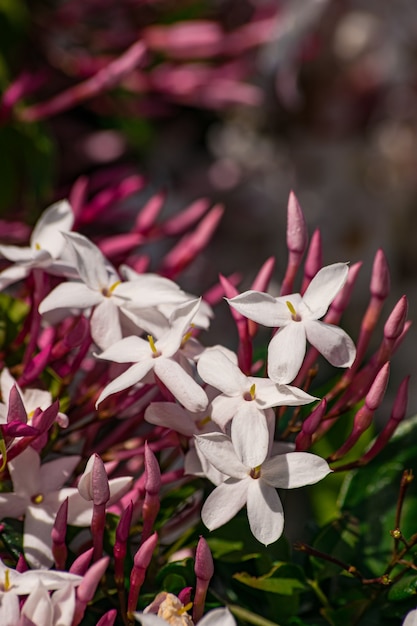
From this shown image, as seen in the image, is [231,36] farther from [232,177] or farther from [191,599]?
[191,599]

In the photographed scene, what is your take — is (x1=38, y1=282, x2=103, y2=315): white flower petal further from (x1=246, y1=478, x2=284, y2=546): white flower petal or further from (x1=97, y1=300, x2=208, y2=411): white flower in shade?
(x1=246, y1=478, x2=284, y2=546): white flower petal

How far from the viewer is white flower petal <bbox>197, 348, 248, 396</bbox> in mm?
438

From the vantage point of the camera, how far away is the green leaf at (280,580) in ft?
1.52

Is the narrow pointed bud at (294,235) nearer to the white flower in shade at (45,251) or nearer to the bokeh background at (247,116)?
→ the white flower in shade at (45,251)

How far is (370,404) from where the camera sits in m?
0.46

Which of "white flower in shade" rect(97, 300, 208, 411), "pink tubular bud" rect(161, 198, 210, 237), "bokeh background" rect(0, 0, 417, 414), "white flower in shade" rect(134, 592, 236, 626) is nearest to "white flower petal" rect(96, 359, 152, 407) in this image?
"white flower in shade" rect(97, 300, 208, 411)

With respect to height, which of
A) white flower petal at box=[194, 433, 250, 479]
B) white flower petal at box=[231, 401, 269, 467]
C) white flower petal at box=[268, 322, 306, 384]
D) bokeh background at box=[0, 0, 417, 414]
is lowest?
bokeh background at box=[0, 0, 417, 414]

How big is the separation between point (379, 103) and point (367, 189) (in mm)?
124

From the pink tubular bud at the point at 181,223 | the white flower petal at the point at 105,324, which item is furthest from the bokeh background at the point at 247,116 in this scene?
the white flower petal at the point at 105,324

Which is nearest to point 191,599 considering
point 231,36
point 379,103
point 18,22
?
point 18,22

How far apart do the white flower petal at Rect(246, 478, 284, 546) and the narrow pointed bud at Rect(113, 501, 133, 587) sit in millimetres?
60

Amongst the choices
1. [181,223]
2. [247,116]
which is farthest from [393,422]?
[247,116]

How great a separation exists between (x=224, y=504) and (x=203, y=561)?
0.10 ft

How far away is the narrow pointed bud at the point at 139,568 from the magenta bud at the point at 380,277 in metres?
0.19
